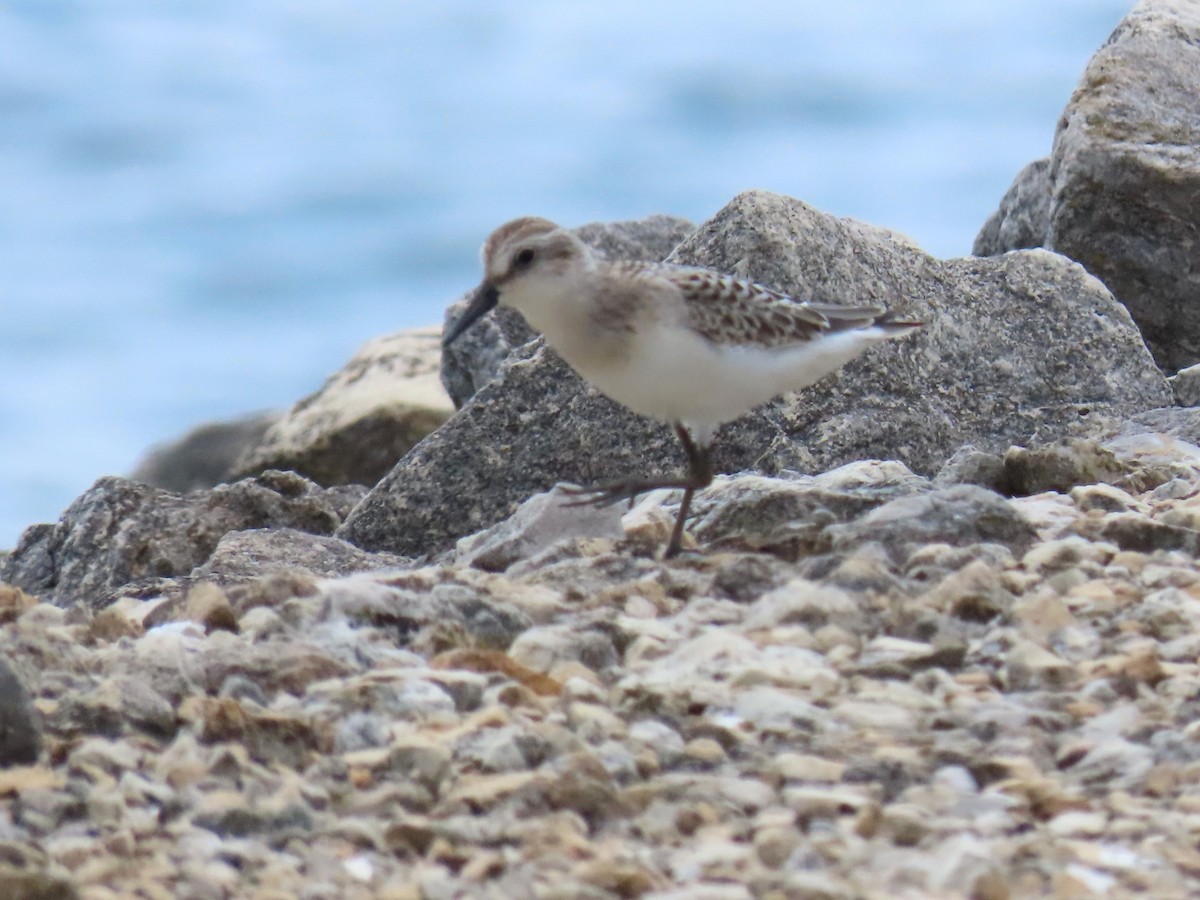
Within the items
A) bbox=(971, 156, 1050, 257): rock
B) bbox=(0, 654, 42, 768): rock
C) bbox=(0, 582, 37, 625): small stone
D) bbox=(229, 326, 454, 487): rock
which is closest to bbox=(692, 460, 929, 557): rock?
bbox=(0, 582, 37, 625): small stone

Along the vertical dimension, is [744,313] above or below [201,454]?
below

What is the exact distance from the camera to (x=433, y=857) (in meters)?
4.83

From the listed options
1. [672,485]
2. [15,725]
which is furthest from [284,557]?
[15,725]

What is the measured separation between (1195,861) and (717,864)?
1183 mm

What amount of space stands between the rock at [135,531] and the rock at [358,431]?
146 inches

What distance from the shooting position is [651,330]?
25.1ft

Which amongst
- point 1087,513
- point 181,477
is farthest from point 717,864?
point 181,477

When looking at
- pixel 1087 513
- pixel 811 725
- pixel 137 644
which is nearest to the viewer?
pixel 811 725

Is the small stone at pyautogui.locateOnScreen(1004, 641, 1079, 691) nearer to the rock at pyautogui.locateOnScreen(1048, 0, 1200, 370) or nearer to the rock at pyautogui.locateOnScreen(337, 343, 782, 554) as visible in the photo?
the rock at pyautogui.locateOnScreen(337, 343, 782, 554)

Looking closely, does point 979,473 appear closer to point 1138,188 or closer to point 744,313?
point 744,313

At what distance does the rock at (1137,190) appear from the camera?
11602mm

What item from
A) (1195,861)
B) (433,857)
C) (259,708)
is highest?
(259,708)

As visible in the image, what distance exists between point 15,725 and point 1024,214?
371 inches

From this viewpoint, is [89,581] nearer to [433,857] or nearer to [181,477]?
[433,857]
